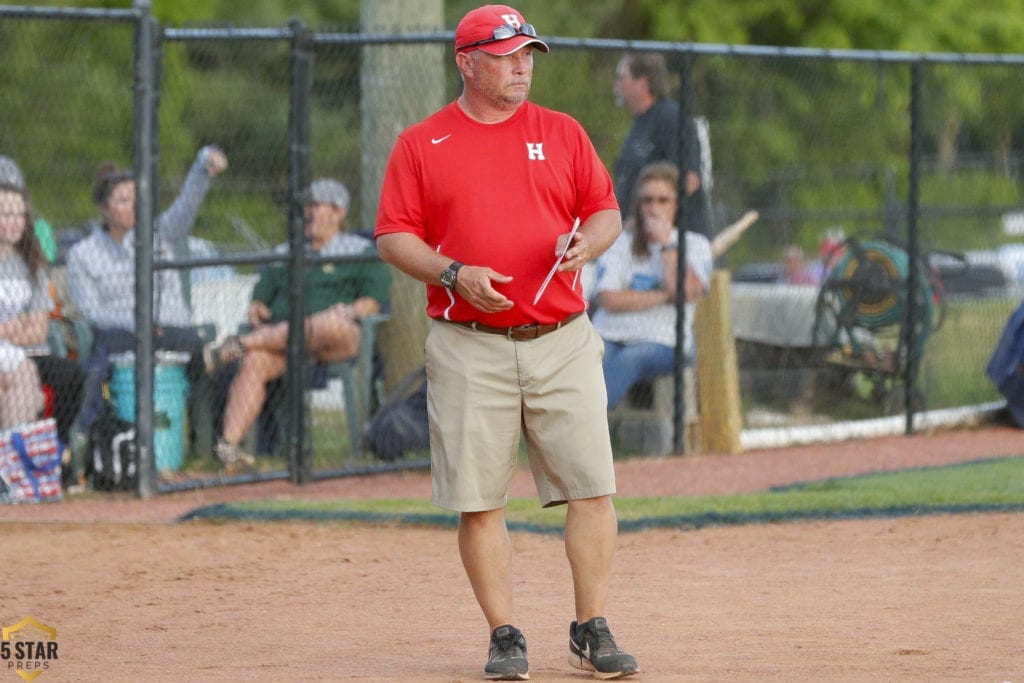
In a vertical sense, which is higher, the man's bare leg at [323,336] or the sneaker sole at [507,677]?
the man's bare leg at [323,336]

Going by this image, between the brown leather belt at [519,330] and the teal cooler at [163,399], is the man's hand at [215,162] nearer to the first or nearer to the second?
the teal cooler at [163,399]

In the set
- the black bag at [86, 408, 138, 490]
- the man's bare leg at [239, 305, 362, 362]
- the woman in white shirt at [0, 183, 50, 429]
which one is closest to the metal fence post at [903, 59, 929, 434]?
the man's bare leg at [239, 305, 362, 362]

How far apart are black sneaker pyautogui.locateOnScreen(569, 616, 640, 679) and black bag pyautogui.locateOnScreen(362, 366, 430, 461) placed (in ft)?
13.9

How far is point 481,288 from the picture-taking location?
4438 mm

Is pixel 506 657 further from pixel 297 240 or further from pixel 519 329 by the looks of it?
pixel 297 240

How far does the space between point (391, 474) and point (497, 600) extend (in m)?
4.41

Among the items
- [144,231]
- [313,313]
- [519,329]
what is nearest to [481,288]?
[519,329]

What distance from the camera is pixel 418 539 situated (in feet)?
23.6

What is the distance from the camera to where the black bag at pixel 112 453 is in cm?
830

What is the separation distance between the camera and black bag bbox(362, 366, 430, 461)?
891 centimetres

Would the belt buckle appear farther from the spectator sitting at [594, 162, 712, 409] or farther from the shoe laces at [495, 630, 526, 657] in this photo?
the spectator sitting at [594, 162, 712, 409]

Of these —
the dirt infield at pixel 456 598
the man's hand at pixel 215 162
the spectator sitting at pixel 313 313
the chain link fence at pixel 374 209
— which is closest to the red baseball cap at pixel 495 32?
the dirt infield at pixel 456 598

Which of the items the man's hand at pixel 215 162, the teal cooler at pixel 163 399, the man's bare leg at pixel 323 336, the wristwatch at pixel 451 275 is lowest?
the teal cooler at pixel 163 399

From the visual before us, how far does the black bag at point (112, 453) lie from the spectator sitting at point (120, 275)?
154mm
